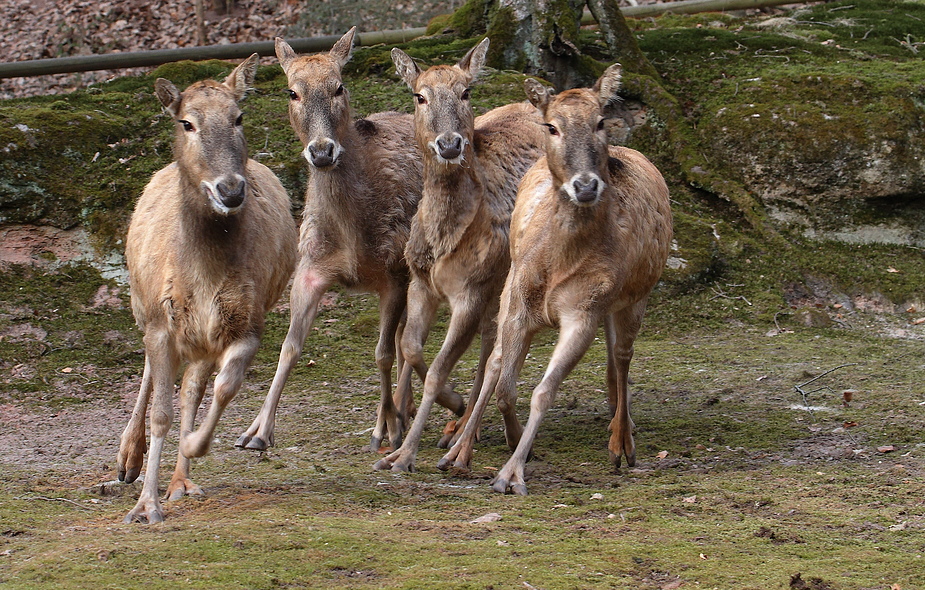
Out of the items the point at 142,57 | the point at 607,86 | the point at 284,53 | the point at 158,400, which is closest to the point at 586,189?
the point at 607,86

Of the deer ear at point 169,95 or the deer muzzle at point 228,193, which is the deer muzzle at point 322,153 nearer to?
the deer ear at point 169,95

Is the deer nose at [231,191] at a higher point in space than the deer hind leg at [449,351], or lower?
higher

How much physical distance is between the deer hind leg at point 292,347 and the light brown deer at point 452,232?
66cm

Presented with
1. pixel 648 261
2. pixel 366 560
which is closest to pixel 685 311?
pixel 648 261

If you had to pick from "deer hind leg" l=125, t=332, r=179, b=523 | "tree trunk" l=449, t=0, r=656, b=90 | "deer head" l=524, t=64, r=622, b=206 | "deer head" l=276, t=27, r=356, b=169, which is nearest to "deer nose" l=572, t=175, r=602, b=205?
"deer head" l=524, t=64, r=622, b=206

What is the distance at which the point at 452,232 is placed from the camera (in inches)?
276

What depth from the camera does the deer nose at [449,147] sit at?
6.75m

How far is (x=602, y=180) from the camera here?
244 inches

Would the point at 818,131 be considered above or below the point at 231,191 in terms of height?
below

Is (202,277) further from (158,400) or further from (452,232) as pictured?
(452,232)

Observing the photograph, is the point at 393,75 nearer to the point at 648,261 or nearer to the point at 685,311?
the point at 685,311

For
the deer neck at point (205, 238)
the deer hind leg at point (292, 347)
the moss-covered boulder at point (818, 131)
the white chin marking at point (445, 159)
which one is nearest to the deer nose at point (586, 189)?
the white chin marking at point (445, 159)

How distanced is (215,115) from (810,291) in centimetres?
685

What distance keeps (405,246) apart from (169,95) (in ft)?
7.08
